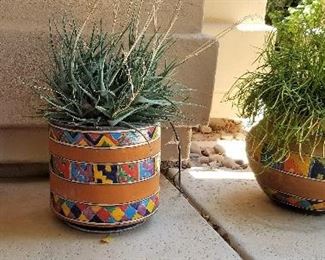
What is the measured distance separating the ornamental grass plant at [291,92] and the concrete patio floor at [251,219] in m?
0.13

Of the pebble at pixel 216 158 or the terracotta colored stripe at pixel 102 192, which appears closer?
the terracotta colored stripe at pixel 102 192

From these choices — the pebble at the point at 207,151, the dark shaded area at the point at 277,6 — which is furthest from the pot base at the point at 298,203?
the dark shaded area at the point at 277,6

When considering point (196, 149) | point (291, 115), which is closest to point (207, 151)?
point (196, 149)

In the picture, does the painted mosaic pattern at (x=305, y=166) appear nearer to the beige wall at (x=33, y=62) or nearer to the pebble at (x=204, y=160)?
the beige wall at (x=33, y=62)

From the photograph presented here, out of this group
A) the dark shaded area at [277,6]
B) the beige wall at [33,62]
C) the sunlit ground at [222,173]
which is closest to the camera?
the beige wall at [33,62]

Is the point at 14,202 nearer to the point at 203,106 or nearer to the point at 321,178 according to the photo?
the point at 203,106

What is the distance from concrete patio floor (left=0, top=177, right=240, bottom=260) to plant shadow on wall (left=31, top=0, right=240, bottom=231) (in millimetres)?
34

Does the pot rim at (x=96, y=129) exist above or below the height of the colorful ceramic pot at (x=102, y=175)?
above

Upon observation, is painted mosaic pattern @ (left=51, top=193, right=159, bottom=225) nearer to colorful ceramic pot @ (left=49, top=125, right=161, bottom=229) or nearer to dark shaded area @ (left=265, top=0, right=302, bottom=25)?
colorful ceramic pot @ (left=49, top=125, right=161, bottom=229)

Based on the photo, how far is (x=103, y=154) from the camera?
960mm

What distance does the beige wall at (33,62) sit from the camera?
46.6 inches

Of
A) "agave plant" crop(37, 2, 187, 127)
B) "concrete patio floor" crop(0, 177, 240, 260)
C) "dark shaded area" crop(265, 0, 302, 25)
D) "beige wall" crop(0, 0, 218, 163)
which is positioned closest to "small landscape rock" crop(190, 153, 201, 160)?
"beige wall" crop(0, 0, 218, 163)

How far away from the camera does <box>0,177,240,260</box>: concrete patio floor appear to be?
3.07 feet

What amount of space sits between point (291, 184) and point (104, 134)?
40cm
